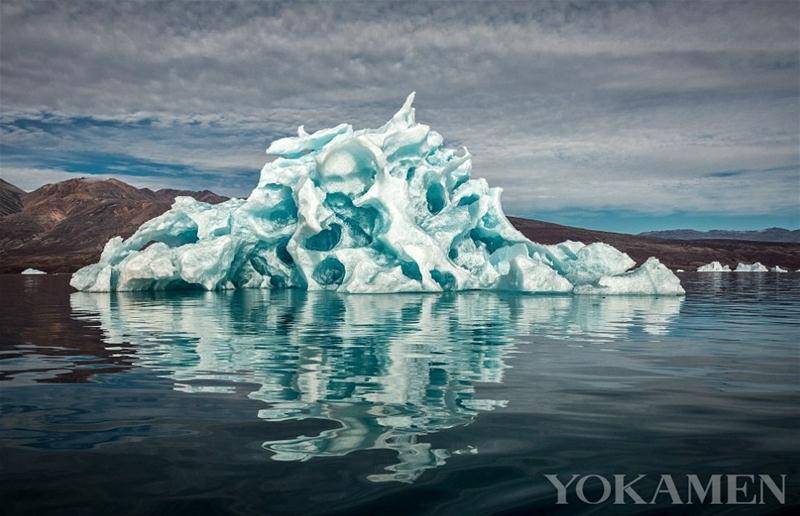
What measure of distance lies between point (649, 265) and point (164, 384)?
26211mm

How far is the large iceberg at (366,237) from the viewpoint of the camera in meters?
29.5

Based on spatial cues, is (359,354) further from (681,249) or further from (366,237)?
(681,249)

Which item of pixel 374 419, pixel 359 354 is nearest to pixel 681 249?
pixel 359 354

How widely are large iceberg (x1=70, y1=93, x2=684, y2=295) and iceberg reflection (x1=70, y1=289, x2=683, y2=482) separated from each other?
850 centimetres

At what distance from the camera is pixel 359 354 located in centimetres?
1034

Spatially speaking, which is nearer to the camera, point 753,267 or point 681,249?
point 753,267

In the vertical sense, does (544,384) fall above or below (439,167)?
below

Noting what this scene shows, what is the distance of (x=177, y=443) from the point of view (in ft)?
16.4

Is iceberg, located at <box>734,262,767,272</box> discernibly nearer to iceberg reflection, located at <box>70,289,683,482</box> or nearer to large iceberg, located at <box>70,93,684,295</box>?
large iceberg, located at <box>70,93,684,295</box>

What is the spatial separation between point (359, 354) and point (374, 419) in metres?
4.60

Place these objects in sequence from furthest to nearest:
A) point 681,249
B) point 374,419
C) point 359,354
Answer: point 681,249, point 359,354, point 374,419

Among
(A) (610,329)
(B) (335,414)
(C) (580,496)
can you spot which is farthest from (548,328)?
(C) (580,496)

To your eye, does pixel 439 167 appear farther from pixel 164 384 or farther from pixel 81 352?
pixel 164 384

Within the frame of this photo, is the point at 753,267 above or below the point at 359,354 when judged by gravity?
above
